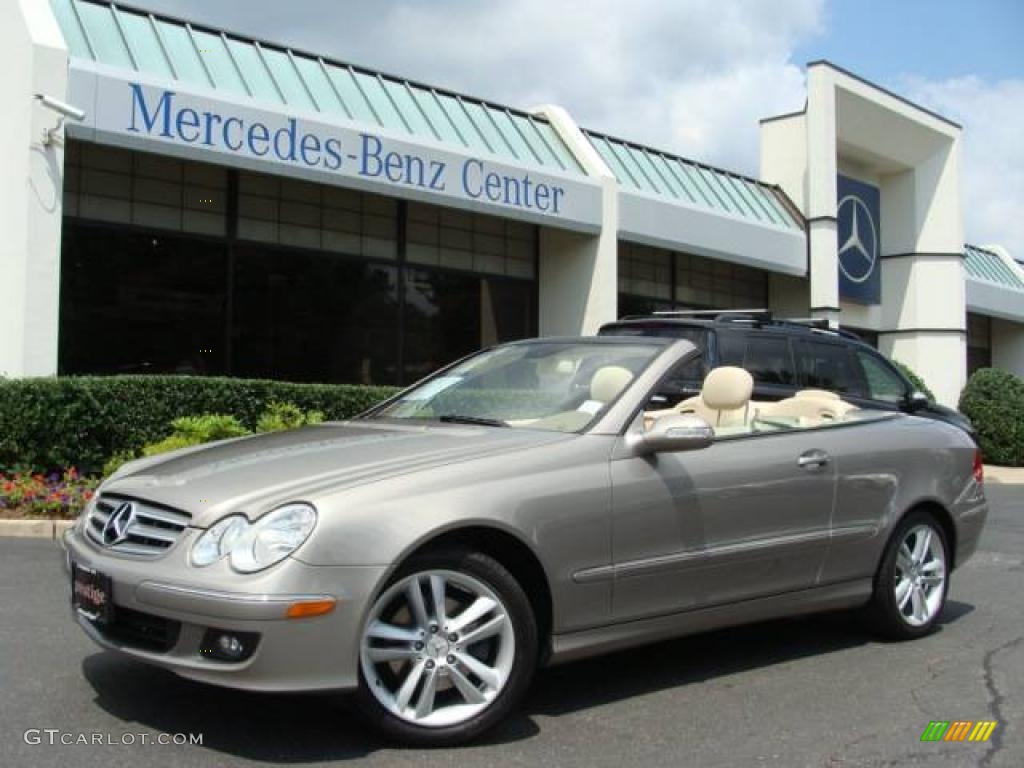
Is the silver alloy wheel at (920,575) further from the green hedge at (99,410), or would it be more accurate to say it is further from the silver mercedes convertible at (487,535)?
the green hedge at (99,410)

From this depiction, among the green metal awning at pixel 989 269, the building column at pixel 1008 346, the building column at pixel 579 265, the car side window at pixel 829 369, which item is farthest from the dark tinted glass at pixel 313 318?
the building column at pixel 1008 346

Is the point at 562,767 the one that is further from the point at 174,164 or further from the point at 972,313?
the point at 972,313

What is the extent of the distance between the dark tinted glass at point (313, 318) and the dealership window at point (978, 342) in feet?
69.1

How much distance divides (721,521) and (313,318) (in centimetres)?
1169

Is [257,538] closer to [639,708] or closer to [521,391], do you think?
[521,391]

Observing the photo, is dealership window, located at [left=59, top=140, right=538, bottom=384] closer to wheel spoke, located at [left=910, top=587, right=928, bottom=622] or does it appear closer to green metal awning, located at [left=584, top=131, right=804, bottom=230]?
green metal awning, located at [left=584, top=131, right=804, bottom=230]

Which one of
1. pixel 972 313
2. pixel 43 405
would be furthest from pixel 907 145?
pixel 43 405

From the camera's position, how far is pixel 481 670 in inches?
152

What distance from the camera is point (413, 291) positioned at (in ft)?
55.2

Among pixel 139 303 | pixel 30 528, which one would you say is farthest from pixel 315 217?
pixel 30 528

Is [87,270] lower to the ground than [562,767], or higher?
higher

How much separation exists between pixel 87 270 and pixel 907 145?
65.7ft

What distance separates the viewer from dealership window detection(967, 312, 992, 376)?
102 feet

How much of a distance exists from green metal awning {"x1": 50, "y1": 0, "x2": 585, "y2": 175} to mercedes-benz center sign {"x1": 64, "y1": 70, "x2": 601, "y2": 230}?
30cm
